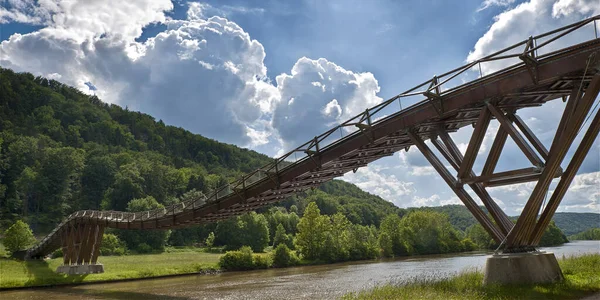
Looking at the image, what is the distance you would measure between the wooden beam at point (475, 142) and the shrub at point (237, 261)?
50.4 meters

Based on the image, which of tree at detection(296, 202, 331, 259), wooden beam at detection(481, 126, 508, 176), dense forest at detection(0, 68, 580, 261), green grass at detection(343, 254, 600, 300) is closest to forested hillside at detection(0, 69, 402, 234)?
dense forest at detection(0, 68, 580, 261)

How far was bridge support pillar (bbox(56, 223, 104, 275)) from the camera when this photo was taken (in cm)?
4703

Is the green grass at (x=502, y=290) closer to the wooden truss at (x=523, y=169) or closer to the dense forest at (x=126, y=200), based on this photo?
the wooden truss at (x=523, y=169)

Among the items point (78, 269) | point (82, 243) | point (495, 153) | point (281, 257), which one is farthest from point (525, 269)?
point (281, 257)

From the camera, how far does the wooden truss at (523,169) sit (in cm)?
1565

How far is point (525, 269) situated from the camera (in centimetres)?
1630

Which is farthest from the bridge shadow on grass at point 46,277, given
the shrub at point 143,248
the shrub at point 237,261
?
the shrub at point 143,248

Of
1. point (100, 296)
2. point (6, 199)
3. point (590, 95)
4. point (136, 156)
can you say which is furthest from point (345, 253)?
point (136, 156)

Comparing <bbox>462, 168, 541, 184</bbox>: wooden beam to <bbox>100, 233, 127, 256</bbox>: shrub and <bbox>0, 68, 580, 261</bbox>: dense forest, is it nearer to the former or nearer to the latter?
<bbox>0, 68, 580, 261</bbox>: dense forest

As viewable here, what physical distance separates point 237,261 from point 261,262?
4.64 metres

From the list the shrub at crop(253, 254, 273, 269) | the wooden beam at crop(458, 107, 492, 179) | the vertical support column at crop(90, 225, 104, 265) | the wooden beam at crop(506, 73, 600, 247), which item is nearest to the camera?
the wooden beam at crop(506, 73, 600, 247)

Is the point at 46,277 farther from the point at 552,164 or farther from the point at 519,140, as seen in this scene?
the point at 552,164

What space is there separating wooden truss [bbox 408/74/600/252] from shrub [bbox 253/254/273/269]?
5104cm

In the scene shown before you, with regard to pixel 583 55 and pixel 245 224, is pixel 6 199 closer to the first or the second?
Result: pixel 245 224
